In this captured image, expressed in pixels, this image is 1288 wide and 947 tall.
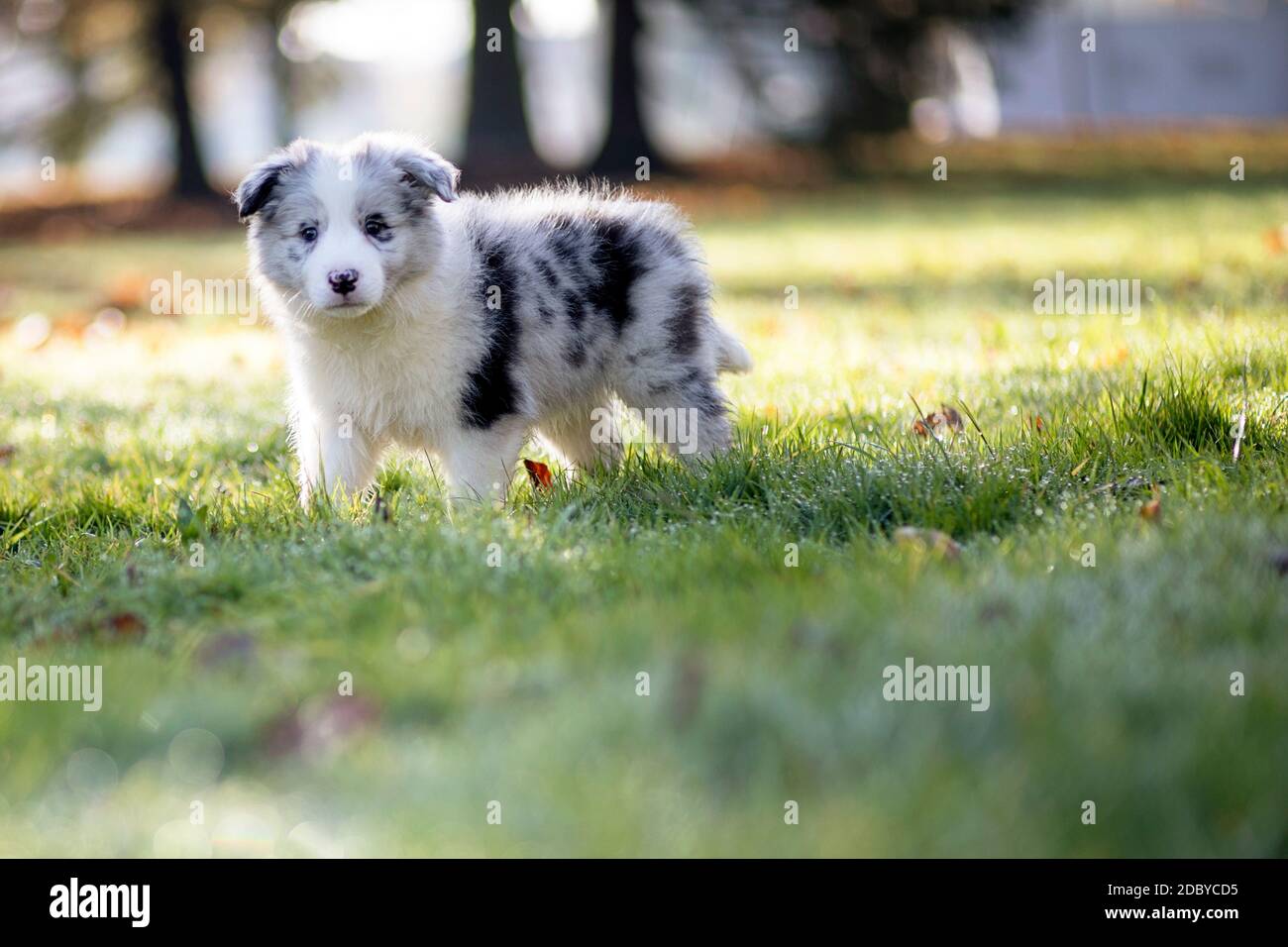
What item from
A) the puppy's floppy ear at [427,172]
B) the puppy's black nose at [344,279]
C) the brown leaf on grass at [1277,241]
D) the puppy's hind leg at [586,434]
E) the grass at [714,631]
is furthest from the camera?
the brown leaf on grass at [1277,241]

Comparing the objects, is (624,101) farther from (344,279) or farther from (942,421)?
(344,279)

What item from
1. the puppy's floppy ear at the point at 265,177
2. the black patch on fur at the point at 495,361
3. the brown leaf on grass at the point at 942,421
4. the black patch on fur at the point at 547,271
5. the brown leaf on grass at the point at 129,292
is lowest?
the brown leaf on grass at the point at 942,421

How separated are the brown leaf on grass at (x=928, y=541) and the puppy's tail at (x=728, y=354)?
173 cm

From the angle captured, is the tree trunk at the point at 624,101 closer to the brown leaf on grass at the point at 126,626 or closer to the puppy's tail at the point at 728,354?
the puppy's tail at the point at 728,354

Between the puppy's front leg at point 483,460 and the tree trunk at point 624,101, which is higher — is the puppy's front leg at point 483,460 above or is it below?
below

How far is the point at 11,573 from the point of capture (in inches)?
165

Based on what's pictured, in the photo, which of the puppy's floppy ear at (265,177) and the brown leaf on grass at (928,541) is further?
the puppy's floppy ear at (265,177)

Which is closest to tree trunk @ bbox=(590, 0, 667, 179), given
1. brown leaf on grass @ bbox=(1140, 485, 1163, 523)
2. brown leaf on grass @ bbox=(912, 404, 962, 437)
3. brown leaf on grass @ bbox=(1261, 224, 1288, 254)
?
brown leaf on grass @ bbox=(1261, 224, 1288, 254)

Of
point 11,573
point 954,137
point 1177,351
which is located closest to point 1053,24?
point 954,137

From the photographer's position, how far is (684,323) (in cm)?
512

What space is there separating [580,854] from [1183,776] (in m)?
1.03

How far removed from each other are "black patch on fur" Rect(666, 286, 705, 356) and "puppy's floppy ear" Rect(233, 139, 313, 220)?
1447 mm

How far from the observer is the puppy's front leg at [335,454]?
4.75 m

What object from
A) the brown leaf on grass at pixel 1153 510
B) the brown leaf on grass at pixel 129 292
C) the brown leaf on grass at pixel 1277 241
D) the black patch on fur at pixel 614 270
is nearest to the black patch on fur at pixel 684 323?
the black patch on fur at pixel 614 270
